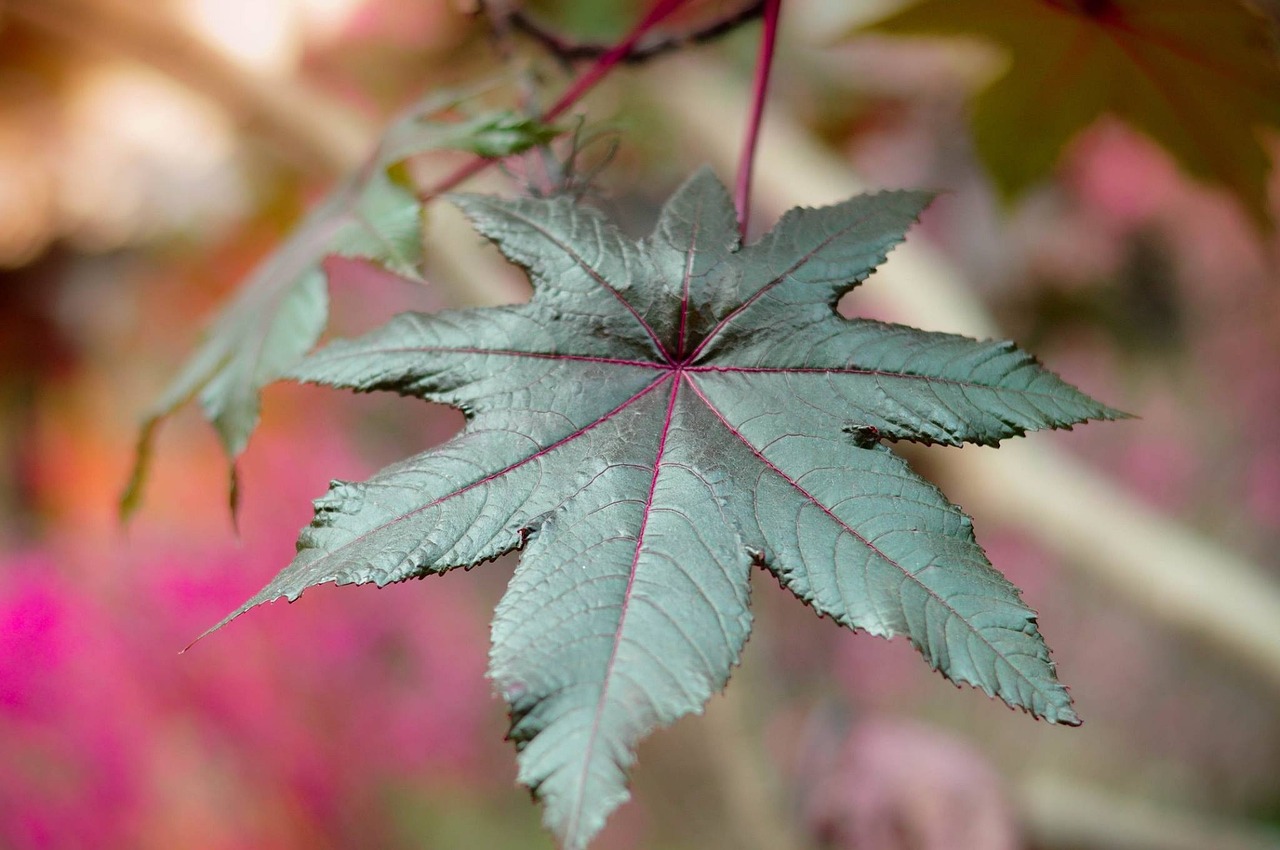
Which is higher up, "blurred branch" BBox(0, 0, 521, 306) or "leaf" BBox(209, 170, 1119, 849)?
"blurred branch" BBox(0, 0, 521, 306)

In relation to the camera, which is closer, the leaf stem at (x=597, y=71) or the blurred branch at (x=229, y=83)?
the leaf stem at (x=597, y=71)

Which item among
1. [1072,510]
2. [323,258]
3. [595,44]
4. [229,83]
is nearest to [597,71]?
[595,44]

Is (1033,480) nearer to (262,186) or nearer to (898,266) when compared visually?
(898,266)

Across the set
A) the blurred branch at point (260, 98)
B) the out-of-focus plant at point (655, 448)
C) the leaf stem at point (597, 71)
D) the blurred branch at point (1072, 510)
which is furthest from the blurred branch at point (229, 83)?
the out-of-focus plant at point (655, 448)

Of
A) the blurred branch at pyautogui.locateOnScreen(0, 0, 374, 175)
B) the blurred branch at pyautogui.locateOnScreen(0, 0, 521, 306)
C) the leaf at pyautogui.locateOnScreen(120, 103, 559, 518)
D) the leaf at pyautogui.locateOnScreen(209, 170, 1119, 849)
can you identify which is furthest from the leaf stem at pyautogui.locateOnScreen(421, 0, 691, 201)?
the blurred branch at pyautogui.locateOnScreen(0, 0, 374, 175)

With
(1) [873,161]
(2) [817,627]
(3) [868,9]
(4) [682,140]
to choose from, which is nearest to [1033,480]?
(3) [868,9]

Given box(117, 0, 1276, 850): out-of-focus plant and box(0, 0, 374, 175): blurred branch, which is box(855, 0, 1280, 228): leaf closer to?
box(117, 0, 1276, 850): out-of-focus plant

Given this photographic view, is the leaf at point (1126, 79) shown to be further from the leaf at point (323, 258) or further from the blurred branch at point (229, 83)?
the blurred branch at point (229, 83)
